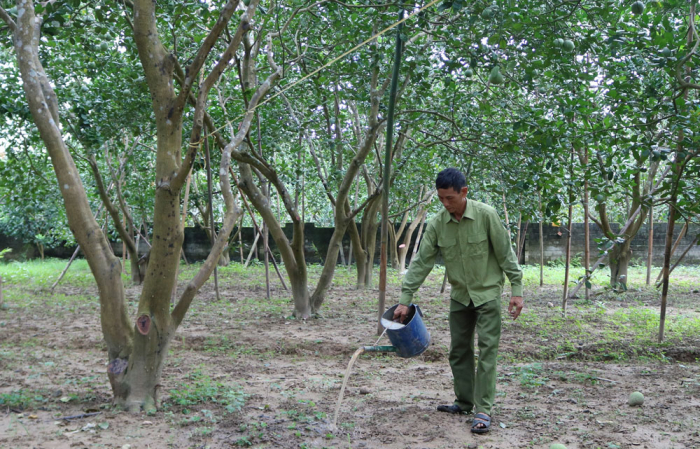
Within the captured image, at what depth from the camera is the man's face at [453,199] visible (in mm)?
3719

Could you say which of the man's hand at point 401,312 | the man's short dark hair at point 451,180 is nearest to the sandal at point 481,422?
the man's hand at point 401,312

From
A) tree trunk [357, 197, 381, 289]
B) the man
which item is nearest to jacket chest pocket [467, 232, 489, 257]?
the man

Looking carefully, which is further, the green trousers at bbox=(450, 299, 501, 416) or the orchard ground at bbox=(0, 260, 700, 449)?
the green trousers at bbox=(450, 299, 501, 416)

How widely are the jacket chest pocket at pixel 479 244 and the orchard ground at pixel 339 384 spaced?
3.56 feet

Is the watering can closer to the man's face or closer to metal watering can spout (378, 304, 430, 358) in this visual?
metal watering can spout (378, 304, 430, 358)

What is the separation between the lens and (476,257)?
12.6 ft

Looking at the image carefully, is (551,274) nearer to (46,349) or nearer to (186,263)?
(186,263)

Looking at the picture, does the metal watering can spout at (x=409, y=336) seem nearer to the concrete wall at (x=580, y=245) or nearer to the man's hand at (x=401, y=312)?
the man's hand at (x=401, y=312)

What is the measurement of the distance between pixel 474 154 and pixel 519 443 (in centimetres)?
373

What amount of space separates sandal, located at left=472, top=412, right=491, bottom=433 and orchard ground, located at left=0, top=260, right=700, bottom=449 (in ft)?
0.18

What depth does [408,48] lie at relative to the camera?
19.5 feet

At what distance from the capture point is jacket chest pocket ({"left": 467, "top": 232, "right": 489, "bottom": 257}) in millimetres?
3813

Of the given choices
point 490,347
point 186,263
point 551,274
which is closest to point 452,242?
point 490,347

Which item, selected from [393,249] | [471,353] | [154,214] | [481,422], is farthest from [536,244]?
[154,214]
